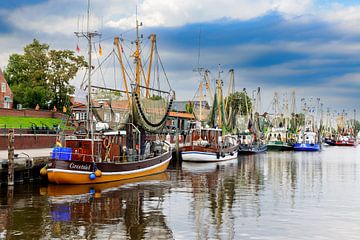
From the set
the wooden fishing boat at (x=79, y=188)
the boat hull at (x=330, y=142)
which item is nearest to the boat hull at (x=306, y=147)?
the boat hull at (x=330, y=142)

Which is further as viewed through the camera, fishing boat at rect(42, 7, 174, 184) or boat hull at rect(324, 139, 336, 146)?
boat hull at rect(324, 139, 336, 146)

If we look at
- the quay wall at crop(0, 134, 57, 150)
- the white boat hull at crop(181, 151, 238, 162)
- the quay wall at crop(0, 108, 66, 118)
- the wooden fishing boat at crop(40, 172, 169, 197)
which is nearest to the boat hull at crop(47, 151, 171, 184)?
the wooden fishing boat at crop(40, 172, 169, 197)

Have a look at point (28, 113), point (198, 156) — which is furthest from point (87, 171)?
point (28, 113)

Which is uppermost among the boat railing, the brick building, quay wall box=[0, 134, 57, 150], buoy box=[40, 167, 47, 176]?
the brick building

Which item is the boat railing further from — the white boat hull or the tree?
the tree

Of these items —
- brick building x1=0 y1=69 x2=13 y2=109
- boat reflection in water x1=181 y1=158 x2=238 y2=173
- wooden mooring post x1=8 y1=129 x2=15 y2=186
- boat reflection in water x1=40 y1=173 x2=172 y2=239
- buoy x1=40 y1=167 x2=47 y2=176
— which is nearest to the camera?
boat reflection in water x1=40 y1=173 x2=172 y2=239

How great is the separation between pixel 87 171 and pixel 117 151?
6.03 meters

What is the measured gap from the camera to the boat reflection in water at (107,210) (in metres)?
23.0

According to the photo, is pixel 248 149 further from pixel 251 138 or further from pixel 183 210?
pixel 183 210

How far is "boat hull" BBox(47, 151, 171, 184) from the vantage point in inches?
1476

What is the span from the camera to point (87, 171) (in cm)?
3875

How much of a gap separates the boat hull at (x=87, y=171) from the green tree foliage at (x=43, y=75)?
168 ft

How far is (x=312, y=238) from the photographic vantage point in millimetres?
22625

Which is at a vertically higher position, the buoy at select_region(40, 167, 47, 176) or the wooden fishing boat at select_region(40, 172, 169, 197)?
the buoy at select_region(40, 167, 47, 176)
